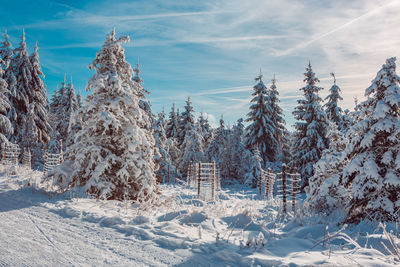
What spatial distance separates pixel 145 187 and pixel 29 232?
4574mm

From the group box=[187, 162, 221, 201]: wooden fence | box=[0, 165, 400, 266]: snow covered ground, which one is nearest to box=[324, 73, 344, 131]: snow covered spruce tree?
box=[187, 162, 221, 201]: wooden fence

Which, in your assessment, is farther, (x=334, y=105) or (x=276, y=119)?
(x=276, y=119)

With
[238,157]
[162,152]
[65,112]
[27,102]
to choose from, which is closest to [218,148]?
[238,157]

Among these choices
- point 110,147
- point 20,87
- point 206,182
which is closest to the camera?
point 110,147

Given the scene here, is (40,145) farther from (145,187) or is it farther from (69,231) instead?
(69,231)

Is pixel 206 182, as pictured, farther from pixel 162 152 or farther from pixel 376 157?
pixel 162 152

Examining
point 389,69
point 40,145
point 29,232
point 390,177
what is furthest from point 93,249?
point 40,145

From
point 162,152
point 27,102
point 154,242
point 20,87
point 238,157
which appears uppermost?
point 20,87

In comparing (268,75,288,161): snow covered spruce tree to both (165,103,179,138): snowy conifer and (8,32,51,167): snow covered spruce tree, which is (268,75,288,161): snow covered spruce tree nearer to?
(165,103,179,138): snowy conifer

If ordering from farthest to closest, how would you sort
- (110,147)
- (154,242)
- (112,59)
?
(112,59) → (110,147) → (154,242)

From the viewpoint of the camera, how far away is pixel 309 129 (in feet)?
67.2

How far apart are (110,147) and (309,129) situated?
1661 centimetres

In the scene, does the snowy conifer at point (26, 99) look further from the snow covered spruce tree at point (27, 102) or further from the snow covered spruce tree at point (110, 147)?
the snow covered spruce tree at point (110, 147)

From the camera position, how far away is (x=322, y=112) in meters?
20.5
